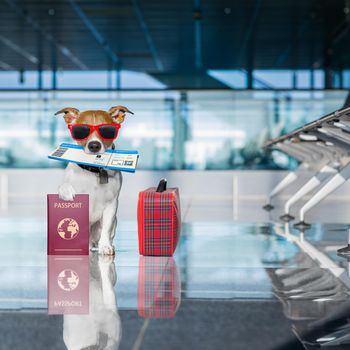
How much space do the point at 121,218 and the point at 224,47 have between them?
6917 mm

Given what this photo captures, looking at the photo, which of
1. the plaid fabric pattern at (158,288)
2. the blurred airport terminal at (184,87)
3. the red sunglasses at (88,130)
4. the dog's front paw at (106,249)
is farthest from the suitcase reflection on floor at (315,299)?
the blurred airport terminal at (184,87)

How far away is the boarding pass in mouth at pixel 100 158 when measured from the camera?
3.91 metres

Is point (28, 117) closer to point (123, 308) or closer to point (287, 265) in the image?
point (287, 265)

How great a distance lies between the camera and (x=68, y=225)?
3.98 metres

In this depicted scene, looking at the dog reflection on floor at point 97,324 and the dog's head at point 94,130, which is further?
the dog's head at point 94,130

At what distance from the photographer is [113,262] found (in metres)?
3.83

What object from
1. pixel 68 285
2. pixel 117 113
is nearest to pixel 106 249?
pixel 117 113

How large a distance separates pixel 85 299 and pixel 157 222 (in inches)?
55.5

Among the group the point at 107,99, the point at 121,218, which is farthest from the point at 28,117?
the point at 121,218

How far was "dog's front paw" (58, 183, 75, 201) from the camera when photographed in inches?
154

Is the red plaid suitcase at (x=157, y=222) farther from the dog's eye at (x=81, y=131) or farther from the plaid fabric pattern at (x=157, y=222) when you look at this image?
the dog's eye at (x=81, y=131)

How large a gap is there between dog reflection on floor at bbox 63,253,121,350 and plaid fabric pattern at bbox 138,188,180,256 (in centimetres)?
97

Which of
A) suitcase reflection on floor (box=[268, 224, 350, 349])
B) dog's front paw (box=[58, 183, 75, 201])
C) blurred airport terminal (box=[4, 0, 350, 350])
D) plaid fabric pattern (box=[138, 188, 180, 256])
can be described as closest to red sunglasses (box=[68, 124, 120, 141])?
dog's front paw (box=[58, 183, 75, 201])

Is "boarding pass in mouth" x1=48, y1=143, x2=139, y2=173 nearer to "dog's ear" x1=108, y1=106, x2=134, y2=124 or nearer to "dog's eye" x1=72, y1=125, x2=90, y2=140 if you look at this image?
"dog's eye" x1=72, y1=125, x2=90, y2=140
